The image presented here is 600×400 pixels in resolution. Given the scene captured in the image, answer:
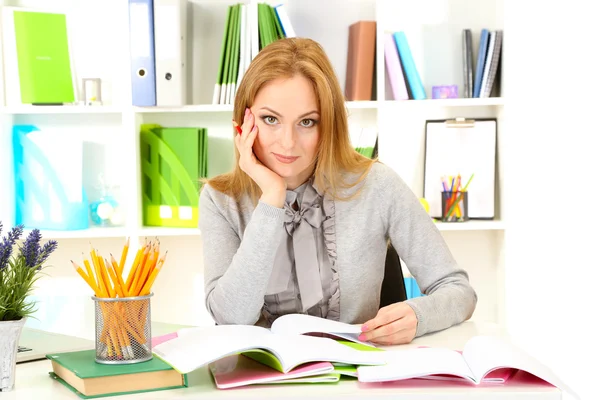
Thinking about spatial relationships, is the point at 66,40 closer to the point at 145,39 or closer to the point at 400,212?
the point at 145,39

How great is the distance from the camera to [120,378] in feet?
3.51

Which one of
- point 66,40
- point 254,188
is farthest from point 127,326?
point 66,40

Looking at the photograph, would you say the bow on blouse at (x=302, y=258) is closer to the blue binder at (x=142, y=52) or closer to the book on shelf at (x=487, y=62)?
the blue binder at (x=142, y=52)

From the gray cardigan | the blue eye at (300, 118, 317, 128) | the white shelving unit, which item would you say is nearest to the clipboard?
the white shelving unit

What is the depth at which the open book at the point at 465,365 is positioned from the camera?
1056 millimetres

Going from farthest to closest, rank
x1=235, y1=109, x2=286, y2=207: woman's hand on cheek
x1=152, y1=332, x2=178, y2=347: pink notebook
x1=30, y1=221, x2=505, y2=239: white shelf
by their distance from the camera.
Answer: x1=30, y1=221, x2=505, y2=239: white shelf, x1=235, y1=109, x2=286, y2=207: woman's hand on cheek, x1=152, y1=332, x2=178, y2=347: pink notebook

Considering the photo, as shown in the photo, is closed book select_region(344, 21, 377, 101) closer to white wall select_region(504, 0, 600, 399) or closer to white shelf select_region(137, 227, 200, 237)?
white wall select_region(504, 0, 600, 399)

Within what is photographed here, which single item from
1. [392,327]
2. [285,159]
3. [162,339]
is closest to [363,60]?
[285,159]

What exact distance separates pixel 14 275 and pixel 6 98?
2.33m

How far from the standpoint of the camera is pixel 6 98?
3.20 meters

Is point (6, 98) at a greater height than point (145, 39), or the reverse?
point (145, 39)

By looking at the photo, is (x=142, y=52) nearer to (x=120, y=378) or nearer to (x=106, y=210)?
(x=106, y=210)

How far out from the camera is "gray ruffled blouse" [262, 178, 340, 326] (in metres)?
1.72

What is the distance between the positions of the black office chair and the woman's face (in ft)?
1.23
